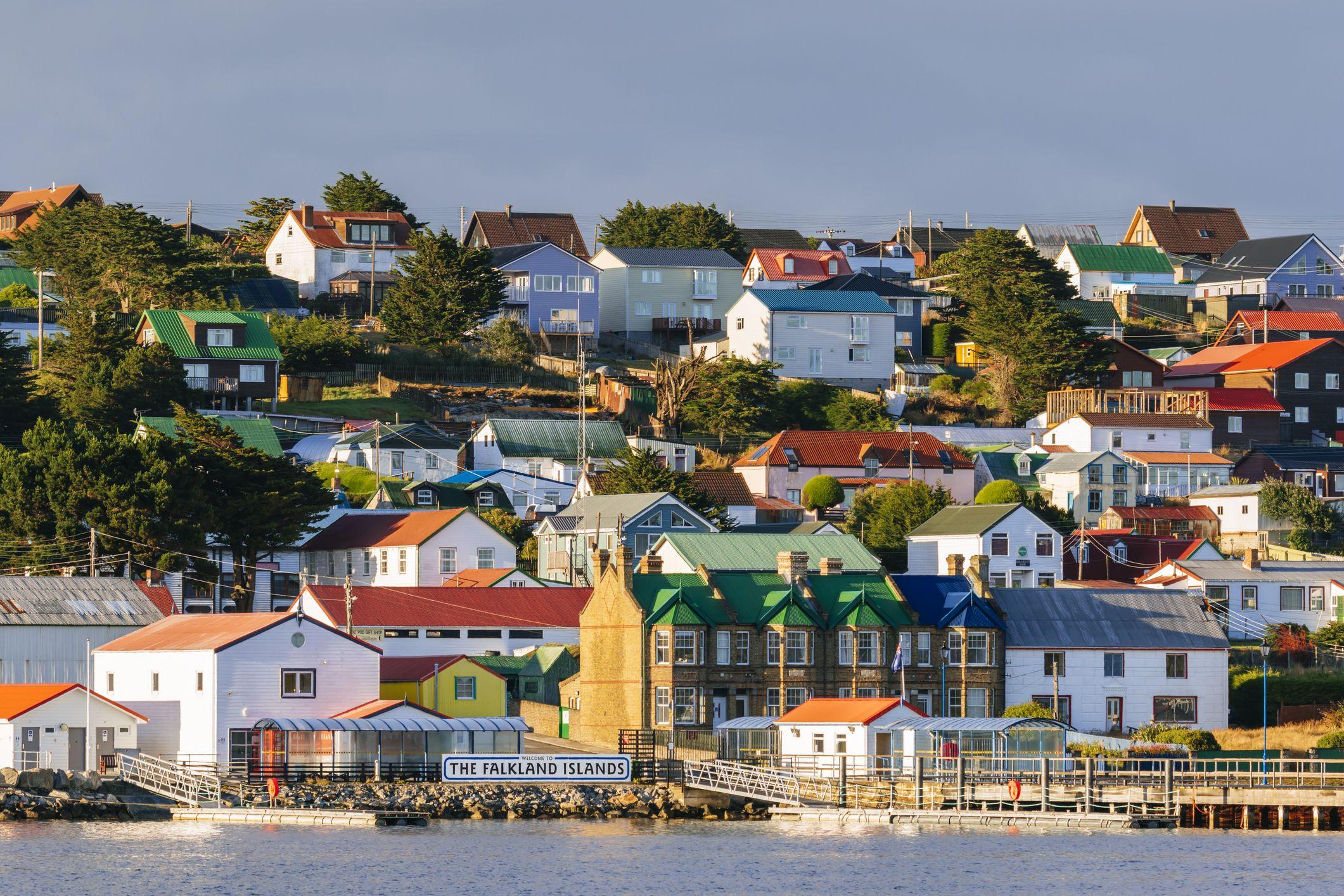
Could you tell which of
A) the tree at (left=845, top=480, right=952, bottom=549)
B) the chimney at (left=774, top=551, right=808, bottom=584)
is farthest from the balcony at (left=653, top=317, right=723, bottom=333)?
the chimney at (left=774, top=551, right=808, bottom=584)

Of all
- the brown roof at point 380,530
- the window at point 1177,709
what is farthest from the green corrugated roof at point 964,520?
the brown roof at point 380,530

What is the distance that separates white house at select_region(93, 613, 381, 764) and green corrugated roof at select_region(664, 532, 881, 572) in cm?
1475

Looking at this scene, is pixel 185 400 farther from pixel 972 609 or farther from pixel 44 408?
pixel 972 609

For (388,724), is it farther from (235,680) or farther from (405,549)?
(405,549)

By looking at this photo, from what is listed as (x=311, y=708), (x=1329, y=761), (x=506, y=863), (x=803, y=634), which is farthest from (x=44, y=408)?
(x=1329, y=761)

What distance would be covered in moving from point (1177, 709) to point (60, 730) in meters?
39.5

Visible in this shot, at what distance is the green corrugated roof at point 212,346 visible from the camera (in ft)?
383

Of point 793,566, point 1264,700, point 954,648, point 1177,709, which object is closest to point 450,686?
point 793,566

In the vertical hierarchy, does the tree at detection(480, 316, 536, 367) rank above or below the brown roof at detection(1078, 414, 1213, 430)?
above

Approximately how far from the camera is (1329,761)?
60.8 meters

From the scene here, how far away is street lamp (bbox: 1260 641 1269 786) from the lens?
70.9 m

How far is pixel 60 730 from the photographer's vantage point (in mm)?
67188

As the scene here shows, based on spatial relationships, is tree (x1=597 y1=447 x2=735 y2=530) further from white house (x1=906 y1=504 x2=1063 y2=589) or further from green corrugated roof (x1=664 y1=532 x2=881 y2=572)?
green corrugated roof (x1=664 y1=532 x2=881 y2=572)

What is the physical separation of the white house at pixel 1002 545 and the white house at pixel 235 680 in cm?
3138
